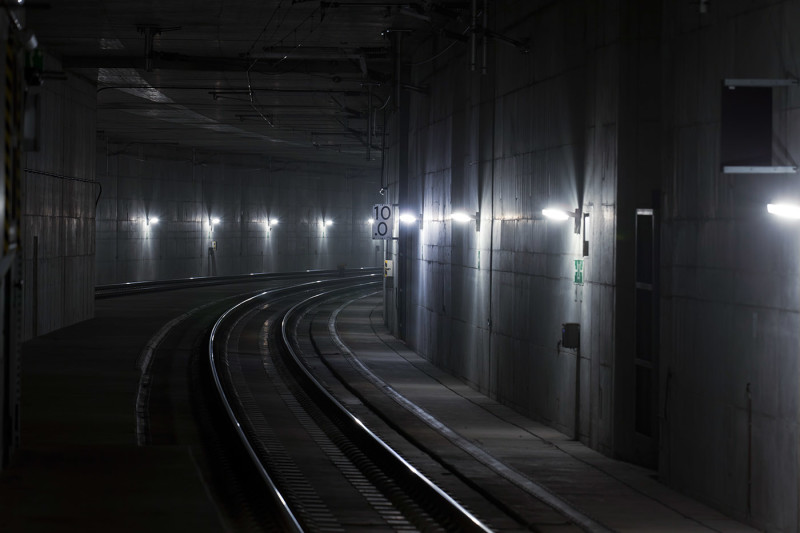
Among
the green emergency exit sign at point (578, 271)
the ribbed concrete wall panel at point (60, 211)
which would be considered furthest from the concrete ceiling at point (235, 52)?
the green emergency exit sign at point (578, 271)

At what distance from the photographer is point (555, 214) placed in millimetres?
17156

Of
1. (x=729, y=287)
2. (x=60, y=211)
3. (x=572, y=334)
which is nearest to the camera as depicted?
(x=729, y=287)

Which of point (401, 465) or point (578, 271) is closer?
point (401, 465)

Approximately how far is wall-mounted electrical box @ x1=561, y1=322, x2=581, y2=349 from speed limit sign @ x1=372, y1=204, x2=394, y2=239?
50.9 feet

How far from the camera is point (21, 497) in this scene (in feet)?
37.0

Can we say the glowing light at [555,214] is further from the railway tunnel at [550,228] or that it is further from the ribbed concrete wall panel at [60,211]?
the ribbed concrete wall panel at [60,211]

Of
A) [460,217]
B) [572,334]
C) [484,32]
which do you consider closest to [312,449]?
[572,334]

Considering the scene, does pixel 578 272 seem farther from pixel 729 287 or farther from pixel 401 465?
pixel 729 287

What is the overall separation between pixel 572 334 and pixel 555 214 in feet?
6.23

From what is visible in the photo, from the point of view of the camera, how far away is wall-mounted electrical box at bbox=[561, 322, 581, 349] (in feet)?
53.2

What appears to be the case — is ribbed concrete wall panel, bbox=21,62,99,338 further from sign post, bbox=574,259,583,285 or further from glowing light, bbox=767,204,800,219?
glowing light, bbox=767,204,800,219

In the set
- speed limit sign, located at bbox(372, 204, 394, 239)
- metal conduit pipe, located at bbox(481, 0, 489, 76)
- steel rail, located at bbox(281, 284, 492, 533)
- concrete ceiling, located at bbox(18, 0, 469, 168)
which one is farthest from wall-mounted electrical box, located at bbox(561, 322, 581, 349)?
speed limit sign, located at bbox(372, 204, 394, 239)

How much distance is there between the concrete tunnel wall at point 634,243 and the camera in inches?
439

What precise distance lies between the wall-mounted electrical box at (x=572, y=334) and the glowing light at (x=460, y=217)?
663 cm
